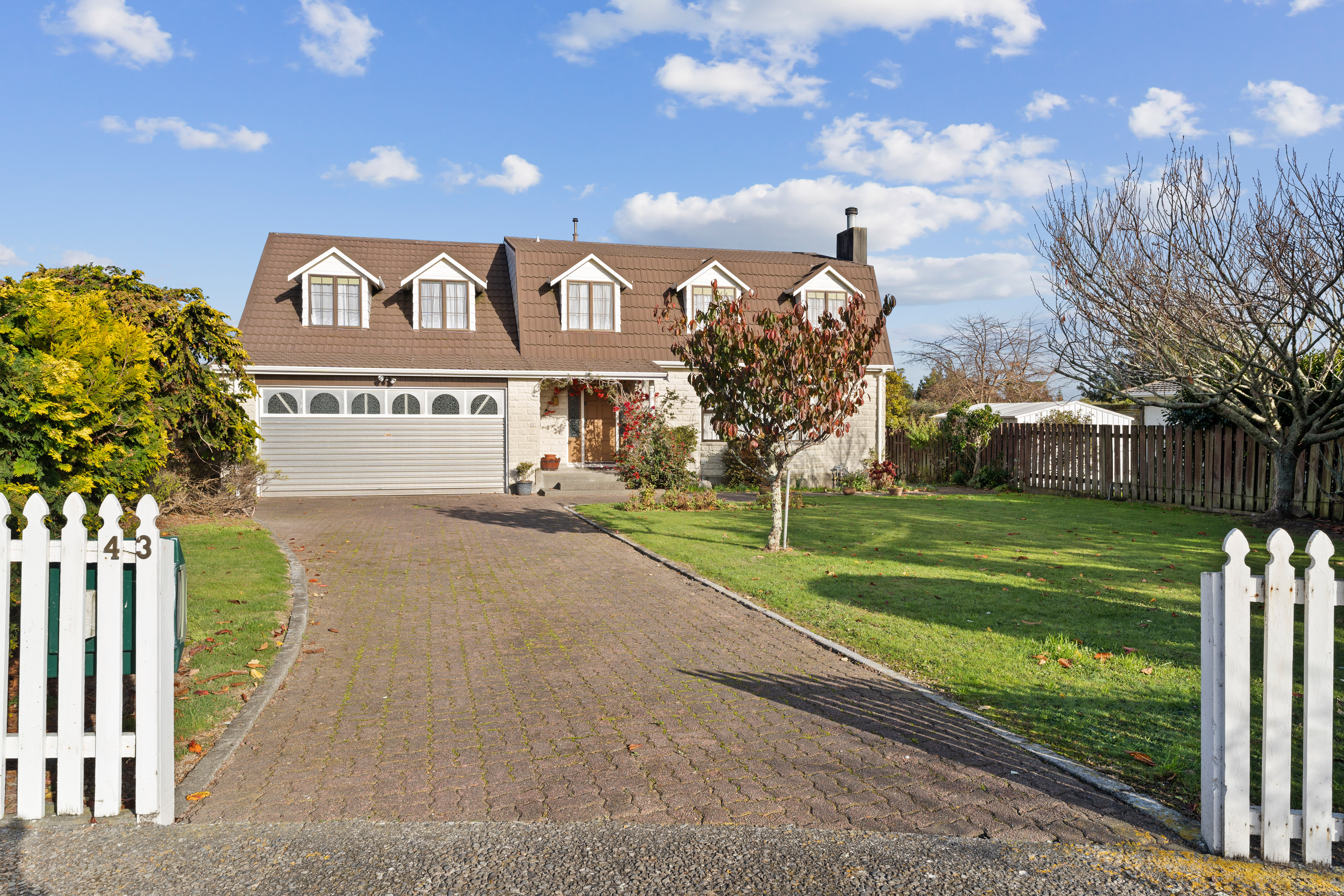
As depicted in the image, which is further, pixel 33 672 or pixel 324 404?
pixel 324 404

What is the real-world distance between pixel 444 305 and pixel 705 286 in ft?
24.5

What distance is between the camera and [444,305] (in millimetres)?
23844

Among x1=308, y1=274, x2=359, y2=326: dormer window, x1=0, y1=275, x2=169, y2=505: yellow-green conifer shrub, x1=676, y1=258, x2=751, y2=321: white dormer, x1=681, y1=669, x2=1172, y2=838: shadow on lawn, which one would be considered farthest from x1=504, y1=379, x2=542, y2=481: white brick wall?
x1=681, y1=669, x2=1172, y2=838: shadow on lawn

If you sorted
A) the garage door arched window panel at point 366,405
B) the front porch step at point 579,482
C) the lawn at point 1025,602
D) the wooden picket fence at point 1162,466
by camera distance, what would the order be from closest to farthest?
1. the lawn at point 1025,602
2. the wooden picket fence at point 1162,466
3. the garage door arched window panel at point 366,405
4. the front porch step at point 579,482

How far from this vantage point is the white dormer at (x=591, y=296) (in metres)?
24.4

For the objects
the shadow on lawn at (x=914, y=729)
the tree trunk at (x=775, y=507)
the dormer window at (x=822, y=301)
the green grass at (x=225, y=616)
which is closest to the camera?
the shadow on lawn at (x=914, y=729)

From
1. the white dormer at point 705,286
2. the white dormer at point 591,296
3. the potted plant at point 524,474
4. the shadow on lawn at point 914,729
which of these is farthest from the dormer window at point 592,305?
the shadow on lawn at point 914,729

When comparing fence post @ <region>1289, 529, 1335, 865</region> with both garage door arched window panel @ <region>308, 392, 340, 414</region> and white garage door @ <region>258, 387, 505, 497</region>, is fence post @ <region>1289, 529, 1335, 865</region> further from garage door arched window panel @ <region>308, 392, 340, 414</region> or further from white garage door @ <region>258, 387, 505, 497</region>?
garage door arched window panel @ <region>308, 392, 340, 414</region>

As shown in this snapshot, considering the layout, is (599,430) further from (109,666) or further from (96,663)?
(109,666)

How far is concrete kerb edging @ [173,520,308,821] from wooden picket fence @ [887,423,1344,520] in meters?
15.8

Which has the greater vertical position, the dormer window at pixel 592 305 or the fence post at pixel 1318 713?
the dormer window at pixel 592 305

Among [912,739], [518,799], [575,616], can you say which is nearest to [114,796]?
[518,799]

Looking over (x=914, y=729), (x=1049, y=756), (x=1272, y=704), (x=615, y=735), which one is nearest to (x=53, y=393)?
(x=615, y=735)

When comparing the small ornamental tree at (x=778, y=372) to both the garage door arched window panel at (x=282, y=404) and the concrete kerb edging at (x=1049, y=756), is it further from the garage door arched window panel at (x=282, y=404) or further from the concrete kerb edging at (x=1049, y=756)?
the garage door arched window panel at (x=282, y=404)
